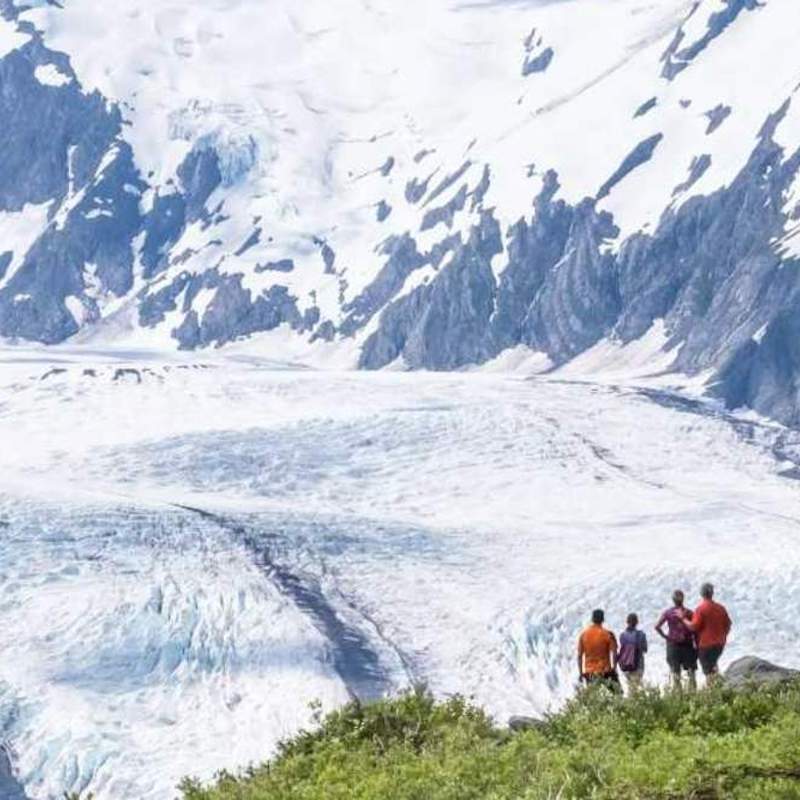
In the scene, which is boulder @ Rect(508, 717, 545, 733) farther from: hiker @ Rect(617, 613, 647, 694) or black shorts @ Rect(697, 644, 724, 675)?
hiker @ Rect(617, 613, 647, 694)

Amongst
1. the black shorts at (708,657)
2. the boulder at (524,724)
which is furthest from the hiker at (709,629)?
the boulder at (524,724)

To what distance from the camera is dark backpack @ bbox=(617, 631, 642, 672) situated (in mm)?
26281

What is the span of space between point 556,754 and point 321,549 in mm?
59741

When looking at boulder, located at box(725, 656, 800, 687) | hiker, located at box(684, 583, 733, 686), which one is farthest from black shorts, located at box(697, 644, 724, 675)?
boulder, located at box(725, 656, 800, 687)

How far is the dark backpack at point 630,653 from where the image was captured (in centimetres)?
2628

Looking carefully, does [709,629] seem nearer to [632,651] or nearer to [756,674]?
[632,651]

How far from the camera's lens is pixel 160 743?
55.0 metres

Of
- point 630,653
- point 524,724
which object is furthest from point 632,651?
point 524,724

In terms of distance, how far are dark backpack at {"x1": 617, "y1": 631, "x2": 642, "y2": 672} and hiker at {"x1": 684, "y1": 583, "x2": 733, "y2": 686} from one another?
0.70 metres

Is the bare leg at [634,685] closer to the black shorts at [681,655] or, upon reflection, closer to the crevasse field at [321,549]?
the black shorts at [681,655]

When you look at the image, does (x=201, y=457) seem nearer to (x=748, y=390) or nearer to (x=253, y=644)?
(x=253, y=644)

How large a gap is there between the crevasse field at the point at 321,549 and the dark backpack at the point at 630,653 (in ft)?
57.9

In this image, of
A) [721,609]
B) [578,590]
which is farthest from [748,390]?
[721,609]

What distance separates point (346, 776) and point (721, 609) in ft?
32.4
